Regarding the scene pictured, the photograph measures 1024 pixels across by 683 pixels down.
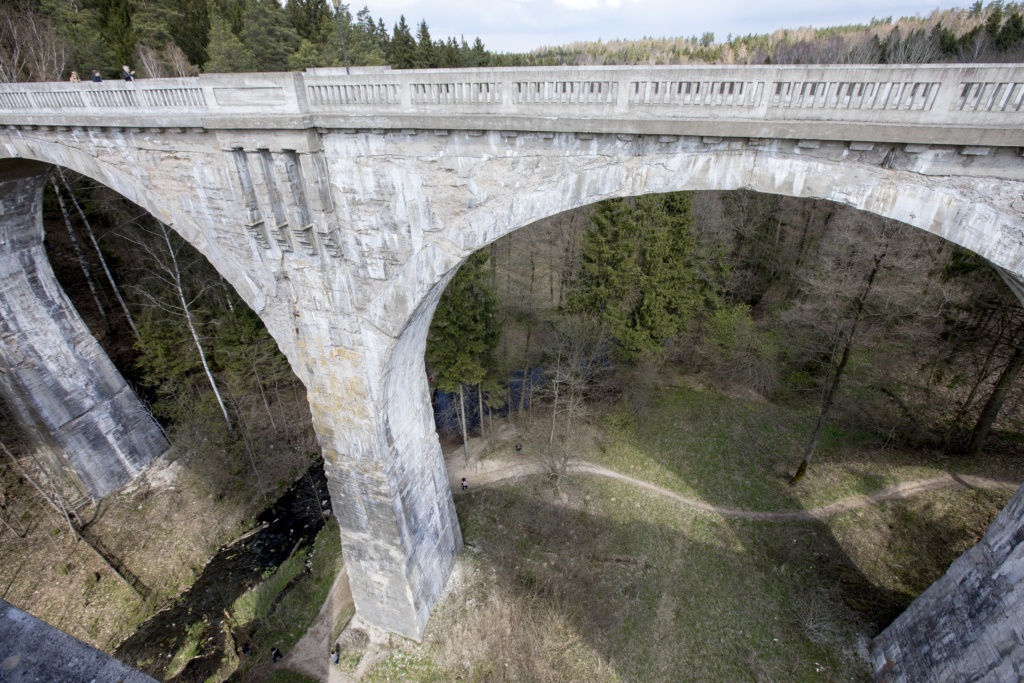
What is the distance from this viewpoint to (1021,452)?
49.0 ft

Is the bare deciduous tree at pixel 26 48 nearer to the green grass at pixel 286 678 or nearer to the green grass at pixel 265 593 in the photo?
the green grass at pixel 265 593

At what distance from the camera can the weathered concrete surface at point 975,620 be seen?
24.6ft

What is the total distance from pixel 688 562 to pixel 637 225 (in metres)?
11.0

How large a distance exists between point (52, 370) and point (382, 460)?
40.7ft

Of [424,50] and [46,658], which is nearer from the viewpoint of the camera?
[46,658]

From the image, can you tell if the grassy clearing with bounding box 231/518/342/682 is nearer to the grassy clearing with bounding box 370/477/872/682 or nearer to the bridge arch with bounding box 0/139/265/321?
the grassy clearing with bounding box 370/477/872/682

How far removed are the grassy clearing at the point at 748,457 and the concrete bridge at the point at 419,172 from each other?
17.6 ft

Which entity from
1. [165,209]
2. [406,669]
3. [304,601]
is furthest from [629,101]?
[304,601]

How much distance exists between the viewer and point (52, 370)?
1512 centimetres

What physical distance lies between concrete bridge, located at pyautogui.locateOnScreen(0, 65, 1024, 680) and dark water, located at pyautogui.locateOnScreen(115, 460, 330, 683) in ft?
14.8

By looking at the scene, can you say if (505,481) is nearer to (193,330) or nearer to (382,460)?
(382,460)

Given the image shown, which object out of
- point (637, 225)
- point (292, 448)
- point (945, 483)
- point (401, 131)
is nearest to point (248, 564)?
point (292, 448)

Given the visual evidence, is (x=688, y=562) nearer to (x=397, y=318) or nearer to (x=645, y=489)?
(x=645, y=489)

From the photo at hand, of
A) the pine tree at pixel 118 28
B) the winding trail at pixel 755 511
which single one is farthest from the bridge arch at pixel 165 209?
the pine tree at pixel 118 28
